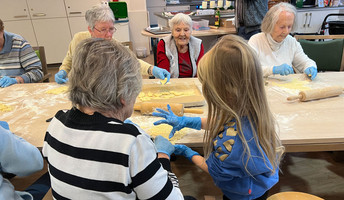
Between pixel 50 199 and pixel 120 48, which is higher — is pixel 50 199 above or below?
below

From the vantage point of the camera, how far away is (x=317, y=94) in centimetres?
154

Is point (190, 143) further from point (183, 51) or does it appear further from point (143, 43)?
point (143, 43)

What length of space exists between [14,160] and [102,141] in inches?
21.7

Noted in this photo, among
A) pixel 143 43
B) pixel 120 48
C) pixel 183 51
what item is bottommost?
pixel 143 43

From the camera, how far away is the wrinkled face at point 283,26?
2057 mm

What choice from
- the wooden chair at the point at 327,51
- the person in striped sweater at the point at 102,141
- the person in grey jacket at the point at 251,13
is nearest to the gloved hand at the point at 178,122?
the person in striped sweater at the point at 102,141

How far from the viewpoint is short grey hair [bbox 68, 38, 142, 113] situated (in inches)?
28.7

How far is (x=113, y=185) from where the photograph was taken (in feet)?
2.34

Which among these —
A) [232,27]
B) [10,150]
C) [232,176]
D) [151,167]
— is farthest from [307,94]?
[232,27]

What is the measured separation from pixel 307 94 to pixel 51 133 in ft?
4.81

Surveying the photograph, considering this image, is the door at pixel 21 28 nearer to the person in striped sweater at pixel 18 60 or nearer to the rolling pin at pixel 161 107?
the person in striped sweater at pixel 18 60

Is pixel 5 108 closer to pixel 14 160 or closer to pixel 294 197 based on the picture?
pixel 14 160

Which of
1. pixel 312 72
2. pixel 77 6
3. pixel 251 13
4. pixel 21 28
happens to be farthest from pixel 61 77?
pixel 21 28

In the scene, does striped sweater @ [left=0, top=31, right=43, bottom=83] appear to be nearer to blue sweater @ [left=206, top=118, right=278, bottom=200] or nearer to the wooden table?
the wooden table
